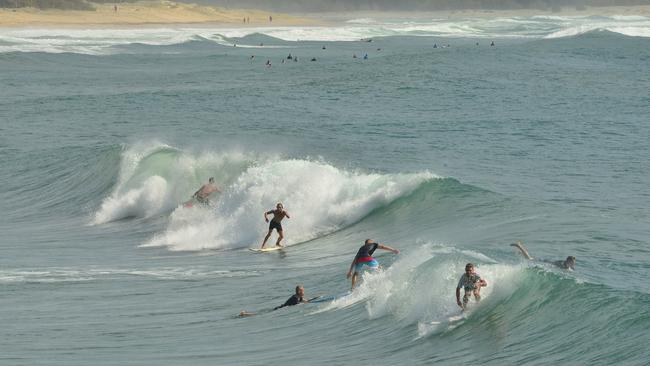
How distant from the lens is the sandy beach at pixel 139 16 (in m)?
129

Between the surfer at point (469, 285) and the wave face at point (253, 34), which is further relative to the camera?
the wave face at point (253, 34)

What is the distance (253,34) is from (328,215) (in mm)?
95143

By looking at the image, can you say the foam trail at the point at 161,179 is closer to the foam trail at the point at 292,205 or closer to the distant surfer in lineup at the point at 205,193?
the distant surfer in lineup at the point at 205,193

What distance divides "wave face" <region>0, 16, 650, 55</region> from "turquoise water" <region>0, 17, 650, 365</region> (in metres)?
33.4

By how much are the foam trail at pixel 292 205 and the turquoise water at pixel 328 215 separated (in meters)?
0.06

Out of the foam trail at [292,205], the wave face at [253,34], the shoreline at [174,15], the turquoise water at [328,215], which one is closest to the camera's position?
the turquoise water at [328,215]

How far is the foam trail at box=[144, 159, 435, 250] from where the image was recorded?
28344 mm

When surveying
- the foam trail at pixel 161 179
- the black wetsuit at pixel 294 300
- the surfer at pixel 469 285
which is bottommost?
the foam trail at pixel 161 179

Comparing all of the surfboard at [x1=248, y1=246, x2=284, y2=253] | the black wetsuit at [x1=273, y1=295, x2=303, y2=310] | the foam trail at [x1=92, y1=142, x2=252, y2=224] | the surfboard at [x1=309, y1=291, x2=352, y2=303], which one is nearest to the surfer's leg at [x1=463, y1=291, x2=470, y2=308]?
the surfboard at [x1=309, y1=291, x2=352, y2=303]

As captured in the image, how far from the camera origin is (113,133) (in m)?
45.6

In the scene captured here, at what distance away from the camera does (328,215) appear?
2886 cm

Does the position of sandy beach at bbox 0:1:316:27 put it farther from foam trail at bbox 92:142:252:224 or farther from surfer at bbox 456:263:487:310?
surfer at bbox 456:263:487:310

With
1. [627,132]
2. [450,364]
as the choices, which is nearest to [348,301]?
[450,364]

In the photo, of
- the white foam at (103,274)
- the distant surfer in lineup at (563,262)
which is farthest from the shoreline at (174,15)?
the distant surfer in lineup at (563,262)
